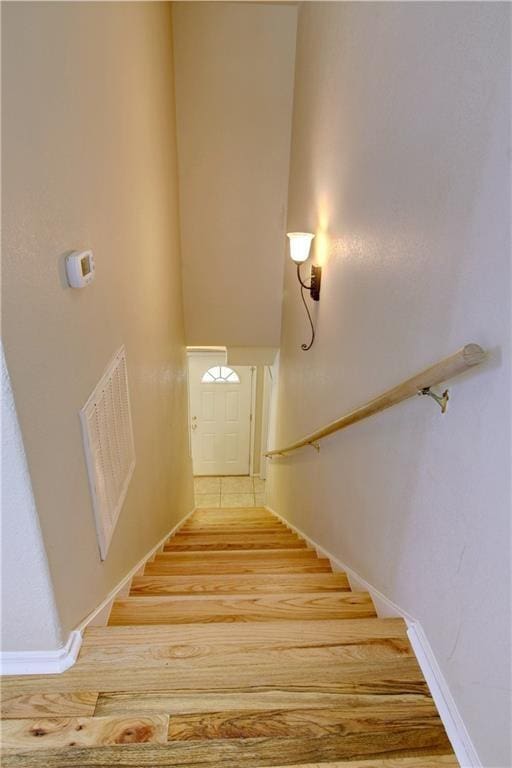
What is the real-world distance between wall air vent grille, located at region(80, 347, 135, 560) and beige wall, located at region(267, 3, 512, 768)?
3.06 ft

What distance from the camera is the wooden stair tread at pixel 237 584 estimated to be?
1685 millimetres

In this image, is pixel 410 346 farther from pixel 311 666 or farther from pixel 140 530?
pixel 140 530

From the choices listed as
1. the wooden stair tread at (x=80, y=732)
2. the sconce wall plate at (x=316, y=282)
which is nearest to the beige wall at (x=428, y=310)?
the sconce wall plate at (x=316, y=282)

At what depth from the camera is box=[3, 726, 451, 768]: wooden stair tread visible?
2.94 feet

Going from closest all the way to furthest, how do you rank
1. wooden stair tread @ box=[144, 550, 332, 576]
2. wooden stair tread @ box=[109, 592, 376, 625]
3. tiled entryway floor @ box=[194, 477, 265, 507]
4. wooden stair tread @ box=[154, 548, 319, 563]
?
wooden stair tread @ box=[109, 592, 376, 625]
wooden stair tread @ box=[144, 550, 332, 576]
wooden stair tread @ box=[154, 548, 319, 563]
tiled entryway floor @ box=[194, 477, 265, 507]

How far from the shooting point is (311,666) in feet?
3.66

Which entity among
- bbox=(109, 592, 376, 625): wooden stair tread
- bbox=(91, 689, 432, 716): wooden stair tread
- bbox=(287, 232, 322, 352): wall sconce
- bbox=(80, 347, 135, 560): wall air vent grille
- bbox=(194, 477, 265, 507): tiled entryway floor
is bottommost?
bbox=(194, 477, 265, 507): tiled entryway floor

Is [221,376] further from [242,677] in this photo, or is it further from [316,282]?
[242,677]

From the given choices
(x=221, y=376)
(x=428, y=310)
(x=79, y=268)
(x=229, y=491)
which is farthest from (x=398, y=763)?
(x=221, y=376)

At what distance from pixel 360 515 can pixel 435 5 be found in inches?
62.3

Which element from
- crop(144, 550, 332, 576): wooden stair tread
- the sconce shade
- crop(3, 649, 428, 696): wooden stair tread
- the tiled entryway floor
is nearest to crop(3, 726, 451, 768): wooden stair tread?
crop(3, 649, 428, 696): wooden stair tread

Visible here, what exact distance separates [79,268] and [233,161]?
2.62 meters

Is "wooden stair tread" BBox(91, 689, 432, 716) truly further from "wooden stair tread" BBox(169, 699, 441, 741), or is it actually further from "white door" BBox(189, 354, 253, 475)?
"white door" BBox(189, 354, 253, 475)

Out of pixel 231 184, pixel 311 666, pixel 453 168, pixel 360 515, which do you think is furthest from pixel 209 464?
pixel 453 168
